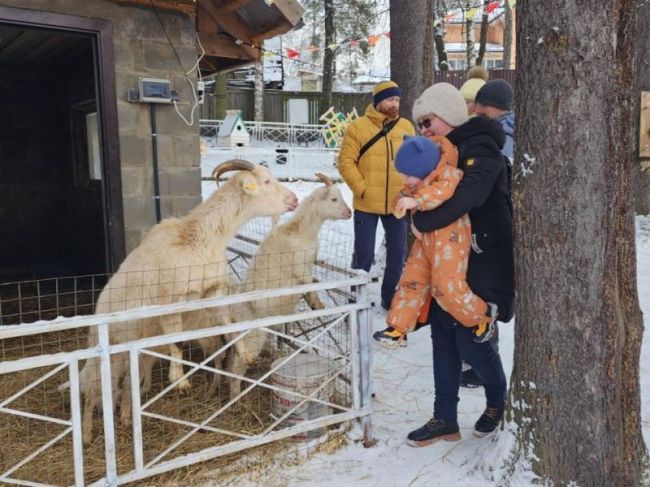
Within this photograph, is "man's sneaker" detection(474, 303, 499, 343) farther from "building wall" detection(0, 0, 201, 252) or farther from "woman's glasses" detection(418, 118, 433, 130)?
"building wall" detection(0, 0, 201, 252)

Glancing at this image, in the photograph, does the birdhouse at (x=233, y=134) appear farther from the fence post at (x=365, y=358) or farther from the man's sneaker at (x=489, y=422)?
the man's sneaker at (x=489, y=422)

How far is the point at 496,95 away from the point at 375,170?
1.87 m

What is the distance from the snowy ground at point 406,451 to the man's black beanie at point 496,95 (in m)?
1.95

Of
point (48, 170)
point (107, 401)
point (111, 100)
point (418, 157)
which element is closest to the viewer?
point (107, 401)

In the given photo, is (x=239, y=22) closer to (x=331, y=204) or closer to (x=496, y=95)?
(x=331, y=204)

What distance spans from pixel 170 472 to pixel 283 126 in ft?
75.1

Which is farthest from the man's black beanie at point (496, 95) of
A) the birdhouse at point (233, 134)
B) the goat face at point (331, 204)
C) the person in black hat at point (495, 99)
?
the birdhouse at point (233, 134)

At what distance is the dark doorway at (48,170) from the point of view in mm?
7980

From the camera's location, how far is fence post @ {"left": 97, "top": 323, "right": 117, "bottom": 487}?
2668 millimetres

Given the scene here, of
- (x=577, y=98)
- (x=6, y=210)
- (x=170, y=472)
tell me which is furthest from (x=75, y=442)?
(x=6, y=210)

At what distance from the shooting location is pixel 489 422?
3455 mm

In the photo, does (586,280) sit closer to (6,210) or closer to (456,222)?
(456,222)

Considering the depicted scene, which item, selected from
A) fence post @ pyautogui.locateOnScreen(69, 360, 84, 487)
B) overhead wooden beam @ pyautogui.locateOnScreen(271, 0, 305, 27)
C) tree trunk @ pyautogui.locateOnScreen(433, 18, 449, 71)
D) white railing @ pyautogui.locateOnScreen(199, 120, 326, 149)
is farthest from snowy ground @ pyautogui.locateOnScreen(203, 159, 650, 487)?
white railing @ pyautogui.locateOnScreen(199, 120, 326, 149)

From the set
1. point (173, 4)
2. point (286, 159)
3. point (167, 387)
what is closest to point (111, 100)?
point (173, 4)
